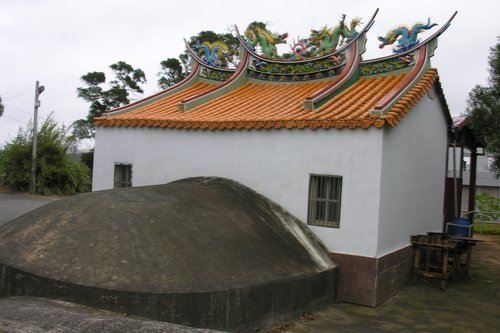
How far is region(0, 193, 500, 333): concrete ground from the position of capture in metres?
4.01

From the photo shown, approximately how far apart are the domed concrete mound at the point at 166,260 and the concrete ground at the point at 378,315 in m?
0.24

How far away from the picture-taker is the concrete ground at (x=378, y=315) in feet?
13.2

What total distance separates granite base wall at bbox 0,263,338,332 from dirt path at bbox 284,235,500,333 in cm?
54

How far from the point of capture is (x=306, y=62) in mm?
11086

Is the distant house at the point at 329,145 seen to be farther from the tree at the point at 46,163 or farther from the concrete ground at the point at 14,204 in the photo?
the tree at the point at 46,163

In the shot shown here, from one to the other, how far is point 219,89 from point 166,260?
642 cm

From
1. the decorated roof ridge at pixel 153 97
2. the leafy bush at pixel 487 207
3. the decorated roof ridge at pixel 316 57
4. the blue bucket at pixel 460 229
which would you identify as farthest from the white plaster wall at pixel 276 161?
the leafy bush at pixel 487 207

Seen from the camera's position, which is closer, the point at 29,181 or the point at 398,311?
the point at 398,311

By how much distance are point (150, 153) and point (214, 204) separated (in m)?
3.18

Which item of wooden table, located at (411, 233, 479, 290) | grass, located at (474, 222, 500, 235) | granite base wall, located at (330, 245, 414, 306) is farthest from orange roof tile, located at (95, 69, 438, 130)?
grass, located at (474, 222, 500, 235)

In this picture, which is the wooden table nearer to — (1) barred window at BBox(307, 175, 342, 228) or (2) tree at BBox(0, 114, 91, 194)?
(1) barred window at BBox(307, 175, 342, 228)

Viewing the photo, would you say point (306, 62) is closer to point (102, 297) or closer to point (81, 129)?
point (102, 297)

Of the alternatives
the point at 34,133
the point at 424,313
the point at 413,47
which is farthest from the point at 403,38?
the point at 34,133

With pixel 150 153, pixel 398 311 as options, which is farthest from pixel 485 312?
pixel 150 153
